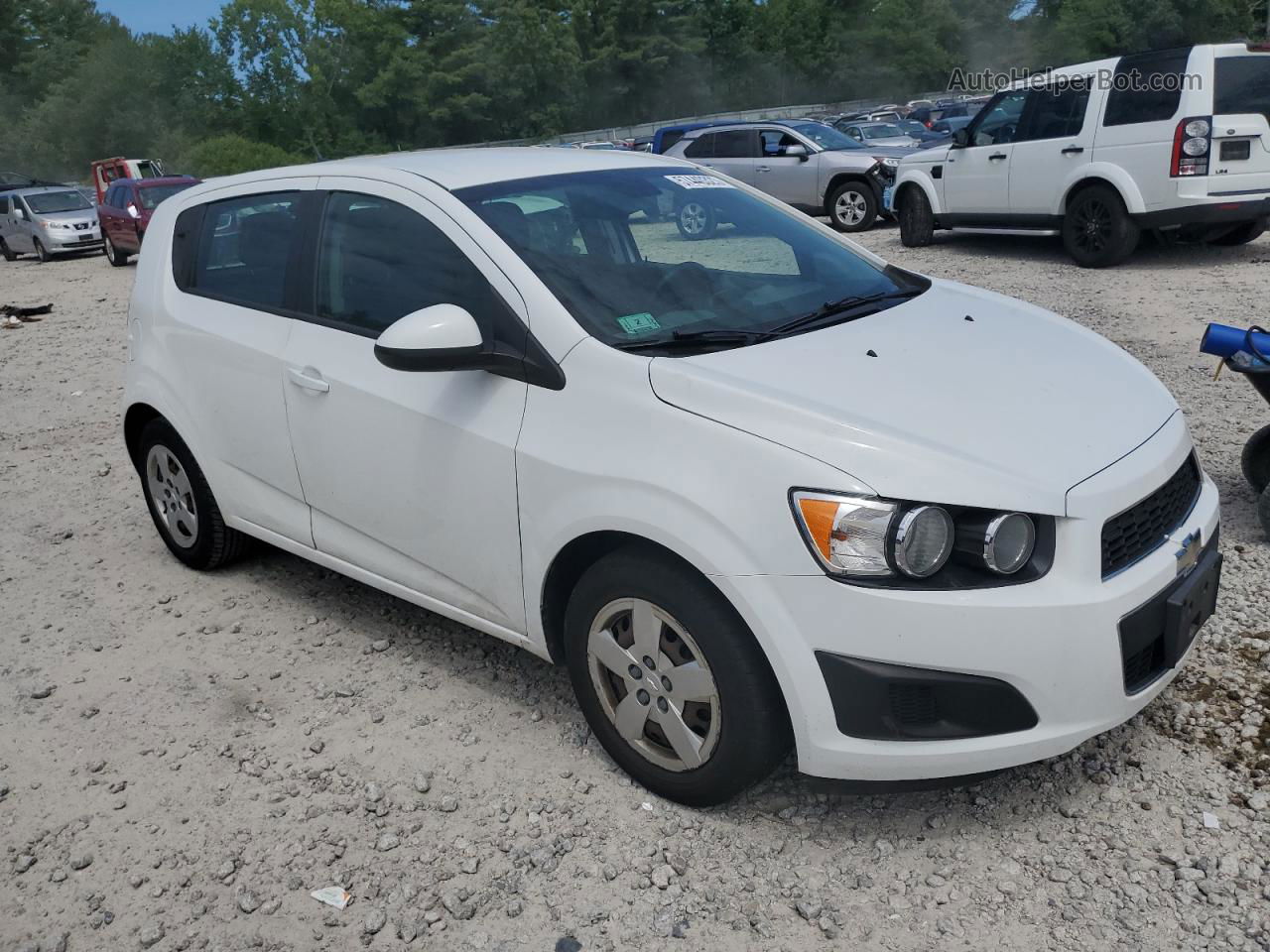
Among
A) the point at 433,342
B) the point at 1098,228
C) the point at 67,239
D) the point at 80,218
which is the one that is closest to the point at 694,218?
the point at 433,342

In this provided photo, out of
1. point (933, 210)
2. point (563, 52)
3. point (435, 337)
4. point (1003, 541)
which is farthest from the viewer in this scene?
point (563, 52)

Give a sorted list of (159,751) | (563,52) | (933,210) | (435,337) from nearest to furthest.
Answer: (435,337) → (159,751) → (933,210) → (563,52)

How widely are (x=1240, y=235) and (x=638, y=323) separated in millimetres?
9960

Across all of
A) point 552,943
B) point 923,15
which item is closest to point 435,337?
point 552,943

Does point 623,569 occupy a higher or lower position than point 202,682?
higher

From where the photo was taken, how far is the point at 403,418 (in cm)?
341

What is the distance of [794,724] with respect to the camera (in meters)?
2.67

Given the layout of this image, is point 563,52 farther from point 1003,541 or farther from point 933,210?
point 1003,541

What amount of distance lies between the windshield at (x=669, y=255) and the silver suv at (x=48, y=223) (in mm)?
22367

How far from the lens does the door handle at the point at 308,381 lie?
369 centimetres

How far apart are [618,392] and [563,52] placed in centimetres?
7619

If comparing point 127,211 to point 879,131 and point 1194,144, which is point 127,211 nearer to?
point 879,131

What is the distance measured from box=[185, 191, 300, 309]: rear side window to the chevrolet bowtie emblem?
2977 millimetres

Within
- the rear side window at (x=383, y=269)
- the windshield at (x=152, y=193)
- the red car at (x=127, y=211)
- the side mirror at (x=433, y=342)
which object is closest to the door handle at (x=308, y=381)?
the rear side window at (x=383, y=269)
